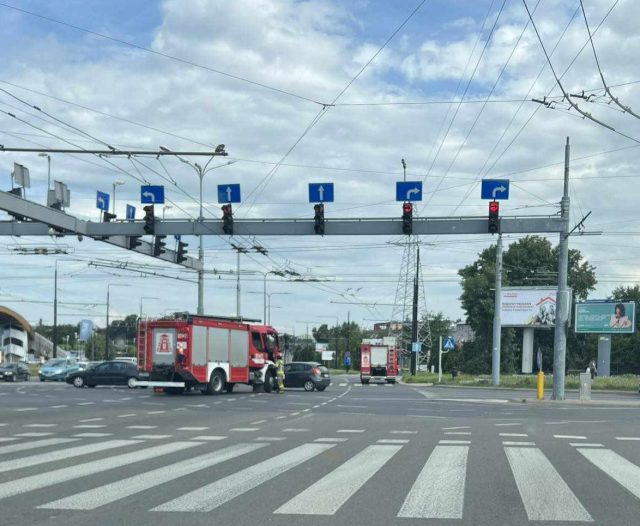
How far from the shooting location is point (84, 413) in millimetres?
22359

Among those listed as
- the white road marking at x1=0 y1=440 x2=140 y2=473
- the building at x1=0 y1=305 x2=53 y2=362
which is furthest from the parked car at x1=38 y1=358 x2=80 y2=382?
the white road marking at x1=0 y1=440 x2=140 y2=473

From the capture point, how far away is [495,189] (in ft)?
91.6

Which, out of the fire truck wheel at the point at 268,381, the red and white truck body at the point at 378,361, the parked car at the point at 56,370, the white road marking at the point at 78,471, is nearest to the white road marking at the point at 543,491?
the white road marking at the point at 78,471

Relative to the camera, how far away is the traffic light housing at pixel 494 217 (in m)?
27.5

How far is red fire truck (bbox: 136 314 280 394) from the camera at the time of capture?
104 ft

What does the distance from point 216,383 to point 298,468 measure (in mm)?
22384

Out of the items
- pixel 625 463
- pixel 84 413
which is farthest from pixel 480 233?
pixel 625 463

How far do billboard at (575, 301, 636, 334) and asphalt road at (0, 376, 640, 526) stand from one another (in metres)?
49.3

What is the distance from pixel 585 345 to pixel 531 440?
3250 inches

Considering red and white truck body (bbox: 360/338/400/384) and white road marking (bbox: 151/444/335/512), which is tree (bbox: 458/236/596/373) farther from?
white road marking (bbox: 151/444/335/512)

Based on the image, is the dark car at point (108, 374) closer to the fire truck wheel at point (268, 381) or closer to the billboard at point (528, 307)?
the fire truck wheel at point (268, 381)

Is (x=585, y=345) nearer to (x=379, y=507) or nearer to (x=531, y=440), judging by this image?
(x=531, y=440)

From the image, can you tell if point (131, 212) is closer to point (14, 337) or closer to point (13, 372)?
point (13, 372)

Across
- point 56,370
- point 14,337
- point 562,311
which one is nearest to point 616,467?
point 562,311
